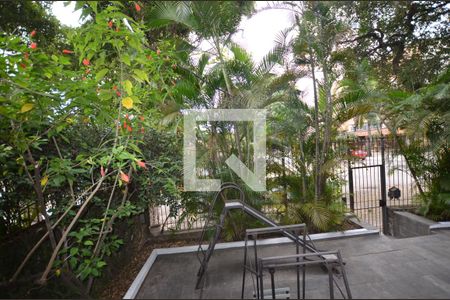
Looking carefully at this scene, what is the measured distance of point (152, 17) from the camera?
158 cm

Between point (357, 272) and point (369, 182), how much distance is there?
2549 mm

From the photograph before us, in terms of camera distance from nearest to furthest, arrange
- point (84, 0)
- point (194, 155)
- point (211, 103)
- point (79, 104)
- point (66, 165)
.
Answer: point (84, 0) → point (79, 104) → point (66, 165) → point (194, 155) → point (211, 103)

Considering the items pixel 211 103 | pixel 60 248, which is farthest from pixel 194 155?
pixel 60 248

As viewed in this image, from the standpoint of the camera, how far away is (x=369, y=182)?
3758 mm

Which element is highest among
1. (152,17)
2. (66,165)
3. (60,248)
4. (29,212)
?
(152,17)

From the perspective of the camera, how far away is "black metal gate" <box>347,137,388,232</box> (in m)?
3.38

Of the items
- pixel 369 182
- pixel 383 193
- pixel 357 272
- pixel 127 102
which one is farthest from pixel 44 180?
pixel 383 193

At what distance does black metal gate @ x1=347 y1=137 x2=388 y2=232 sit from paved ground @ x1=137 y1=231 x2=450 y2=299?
915mm

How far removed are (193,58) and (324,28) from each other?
3.54 ft

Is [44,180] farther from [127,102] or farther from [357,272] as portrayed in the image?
[357,272]

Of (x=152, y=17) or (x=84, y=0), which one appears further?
(x=152, y=17)

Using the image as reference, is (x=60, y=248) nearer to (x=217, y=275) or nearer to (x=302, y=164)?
(x=217, y=275)

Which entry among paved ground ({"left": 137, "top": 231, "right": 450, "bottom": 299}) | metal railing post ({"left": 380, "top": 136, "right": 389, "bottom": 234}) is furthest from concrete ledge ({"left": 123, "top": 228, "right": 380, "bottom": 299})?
metal railing post ({"left": 380, "top": 136, "right": 389, "bottom": 234})

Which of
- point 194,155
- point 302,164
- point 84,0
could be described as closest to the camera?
point 84,0
